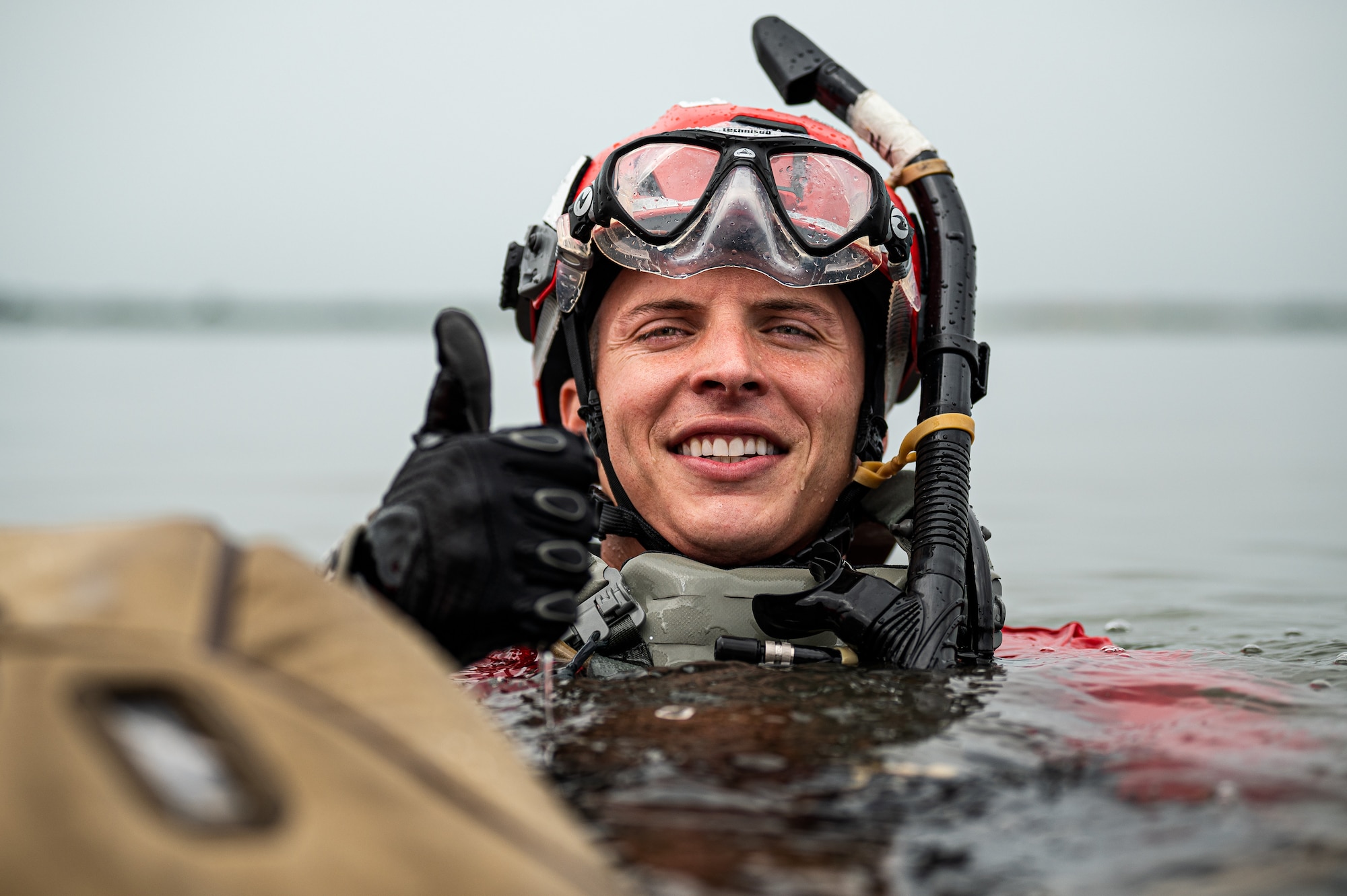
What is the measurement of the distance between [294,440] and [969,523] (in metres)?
11.7

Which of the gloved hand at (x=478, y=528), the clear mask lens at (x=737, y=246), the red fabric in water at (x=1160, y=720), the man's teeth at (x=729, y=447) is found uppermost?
the clear mask lens at (x=737, y=246)

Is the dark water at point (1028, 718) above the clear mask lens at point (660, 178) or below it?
below

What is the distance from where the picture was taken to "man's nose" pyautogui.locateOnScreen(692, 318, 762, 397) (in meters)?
2.81

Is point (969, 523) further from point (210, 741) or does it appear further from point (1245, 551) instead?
point (1245, 551)

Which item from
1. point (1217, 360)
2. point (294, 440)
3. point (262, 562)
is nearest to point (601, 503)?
point (262, 562)

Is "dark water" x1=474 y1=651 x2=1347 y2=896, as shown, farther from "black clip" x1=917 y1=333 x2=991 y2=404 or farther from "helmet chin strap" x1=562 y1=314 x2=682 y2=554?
"black clip" x1=917 y1=333 x2=991 y2=404

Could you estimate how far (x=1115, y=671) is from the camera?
262cm

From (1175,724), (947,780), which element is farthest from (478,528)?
(1175,724)

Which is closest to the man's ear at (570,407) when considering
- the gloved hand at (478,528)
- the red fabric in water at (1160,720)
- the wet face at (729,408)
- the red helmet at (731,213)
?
the red helmet at (731,213)

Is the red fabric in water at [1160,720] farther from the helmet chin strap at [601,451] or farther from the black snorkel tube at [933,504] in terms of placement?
the helmet chin strap at [601,451]

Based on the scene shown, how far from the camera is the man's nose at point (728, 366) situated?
9.23 feet

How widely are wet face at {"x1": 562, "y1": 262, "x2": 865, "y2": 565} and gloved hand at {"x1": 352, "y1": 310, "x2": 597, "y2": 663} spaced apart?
0.83 meters

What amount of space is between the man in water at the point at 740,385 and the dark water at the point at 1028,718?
31cm

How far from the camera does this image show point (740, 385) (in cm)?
284
